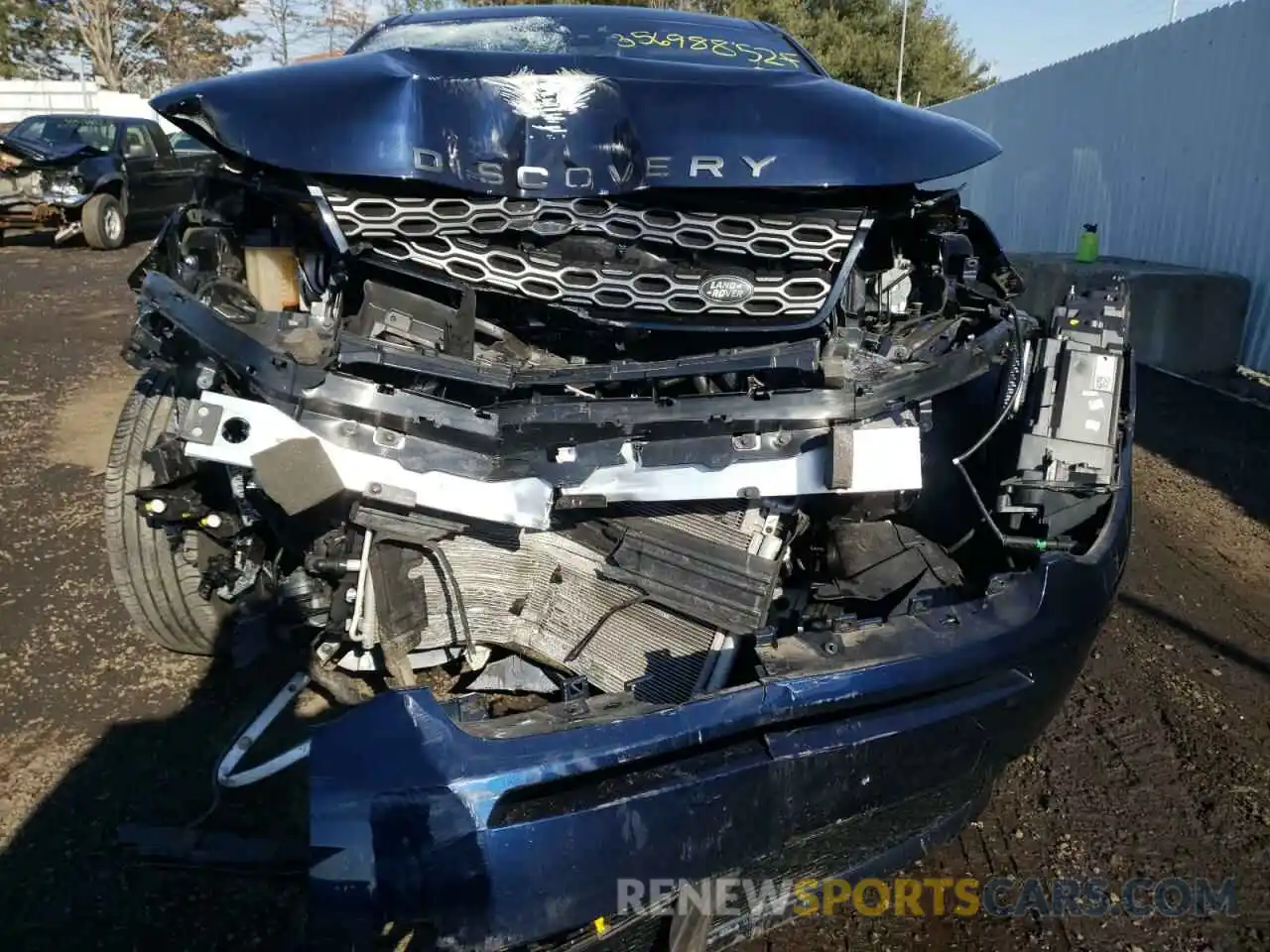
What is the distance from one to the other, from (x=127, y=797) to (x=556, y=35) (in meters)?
2.48

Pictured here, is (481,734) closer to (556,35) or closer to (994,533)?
(994,533)

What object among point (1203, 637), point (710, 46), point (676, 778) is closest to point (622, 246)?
point (710, 46)

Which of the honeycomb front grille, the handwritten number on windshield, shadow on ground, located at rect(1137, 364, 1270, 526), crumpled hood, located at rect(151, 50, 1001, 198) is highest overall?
the handwritten number on windshield

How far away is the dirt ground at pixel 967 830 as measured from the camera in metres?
2.12

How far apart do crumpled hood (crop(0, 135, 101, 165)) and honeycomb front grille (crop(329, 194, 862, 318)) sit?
13383 mm

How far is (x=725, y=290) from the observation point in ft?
7.64

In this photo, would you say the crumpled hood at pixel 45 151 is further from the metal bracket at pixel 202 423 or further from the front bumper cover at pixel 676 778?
the front bumper cover at pixel 676 778

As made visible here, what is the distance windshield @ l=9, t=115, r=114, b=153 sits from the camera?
1338cm

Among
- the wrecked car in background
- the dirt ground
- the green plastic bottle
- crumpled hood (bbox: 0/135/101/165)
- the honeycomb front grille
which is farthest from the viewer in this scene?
crumpled hood (bbox: 0/135/101/165)

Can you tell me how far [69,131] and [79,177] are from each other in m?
0.95

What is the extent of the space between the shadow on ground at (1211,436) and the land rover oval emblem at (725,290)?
3.33 m

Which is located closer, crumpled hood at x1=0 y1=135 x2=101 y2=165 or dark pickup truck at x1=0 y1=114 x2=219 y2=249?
crumpled hood at x1=0 y1=135 x2=101 y2=165

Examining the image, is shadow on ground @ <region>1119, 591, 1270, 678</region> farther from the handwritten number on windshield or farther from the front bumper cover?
the handwritten number on windshield

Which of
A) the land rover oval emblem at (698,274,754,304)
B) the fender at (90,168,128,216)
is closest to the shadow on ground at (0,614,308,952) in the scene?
the land rover oval emblem at (698,274,754,304)
